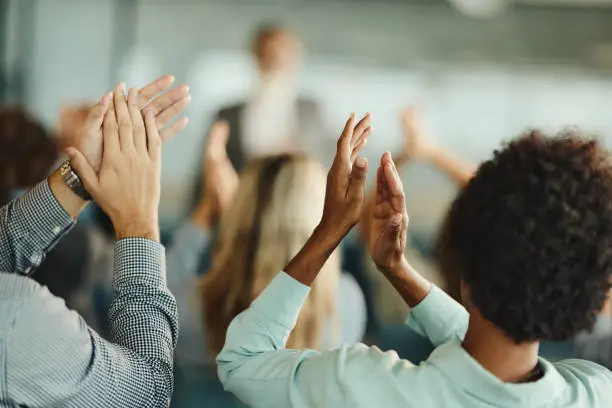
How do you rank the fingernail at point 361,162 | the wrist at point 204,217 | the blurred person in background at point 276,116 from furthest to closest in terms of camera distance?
1. the blurred person in background at point 276,116
2. the wrist at point 204,217
3. the fingernail at point 361,162

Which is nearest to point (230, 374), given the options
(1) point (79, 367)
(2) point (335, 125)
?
(1) point (79, 367)

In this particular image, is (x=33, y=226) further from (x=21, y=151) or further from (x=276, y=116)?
(x=276, y=116)

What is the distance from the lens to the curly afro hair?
0.92 meters

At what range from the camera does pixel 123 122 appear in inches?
44.8

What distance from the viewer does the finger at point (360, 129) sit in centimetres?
111

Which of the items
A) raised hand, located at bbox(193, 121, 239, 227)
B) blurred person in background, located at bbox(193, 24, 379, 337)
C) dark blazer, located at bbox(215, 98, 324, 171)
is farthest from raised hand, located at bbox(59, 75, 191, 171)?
blurred person in background, located at bbox(193, 24, 379, 337)

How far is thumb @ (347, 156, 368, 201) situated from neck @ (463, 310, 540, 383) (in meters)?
0.19

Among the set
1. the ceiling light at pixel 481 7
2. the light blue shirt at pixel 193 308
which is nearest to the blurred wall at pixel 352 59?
the ceiling light at pixel 481 7

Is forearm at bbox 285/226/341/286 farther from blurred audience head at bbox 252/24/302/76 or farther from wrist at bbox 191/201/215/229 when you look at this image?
blurred audience head at bbox 252/24/302/76

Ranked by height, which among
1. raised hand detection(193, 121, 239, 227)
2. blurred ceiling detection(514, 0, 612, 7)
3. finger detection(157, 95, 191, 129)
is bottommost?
raised hand detection(193, 121, 239, 227)

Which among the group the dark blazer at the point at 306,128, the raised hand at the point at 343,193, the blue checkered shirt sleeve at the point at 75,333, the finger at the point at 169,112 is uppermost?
the finger at the point at 169,112

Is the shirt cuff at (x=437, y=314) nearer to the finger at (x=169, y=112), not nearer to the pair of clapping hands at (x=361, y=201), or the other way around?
the pair of clapping hands at (x=361, y=201)

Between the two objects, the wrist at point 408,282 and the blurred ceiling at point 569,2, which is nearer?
the wrist at point 408,282

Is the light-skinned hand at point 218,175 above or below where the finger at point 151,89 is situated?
below
